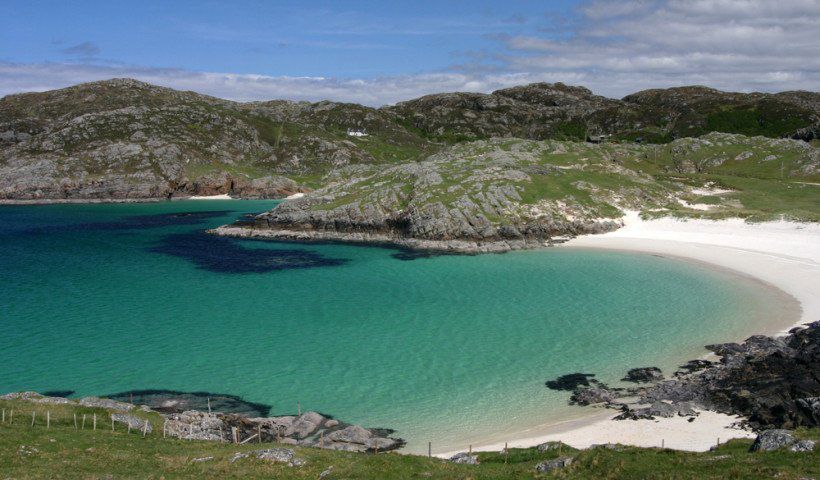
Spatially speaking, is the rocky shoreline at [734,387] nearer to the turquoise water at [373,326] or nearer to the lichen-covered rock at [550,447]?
the turquoise water at [373,326]

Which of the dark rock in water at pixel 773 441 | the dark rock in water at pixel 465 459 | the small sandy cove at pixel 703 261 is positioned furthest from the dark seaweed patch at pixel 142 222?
the dark rock in water at pixel 773 441

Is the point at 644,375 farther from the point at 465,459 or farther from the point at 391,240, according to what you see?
the point at 391,240

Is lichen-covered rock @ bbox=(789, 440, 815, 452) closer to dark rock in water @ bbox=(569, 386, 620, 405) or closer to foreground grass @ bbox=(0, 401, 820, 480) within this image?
foreground grass @ bbox=(0, 401, 820, 480)

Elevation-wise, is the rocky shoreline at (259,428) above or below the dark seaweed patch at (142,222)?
below

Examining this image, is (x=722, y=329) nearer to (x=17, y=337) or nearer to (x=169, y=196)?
(x=17, y=337)

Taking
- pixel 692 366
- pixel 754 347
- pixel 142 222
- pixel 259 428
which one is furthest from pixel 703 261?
pixel 142 222

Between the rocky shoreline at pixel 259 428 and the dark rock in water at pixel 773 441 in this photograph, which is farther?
the rocky shoreline at pixel 259 428
